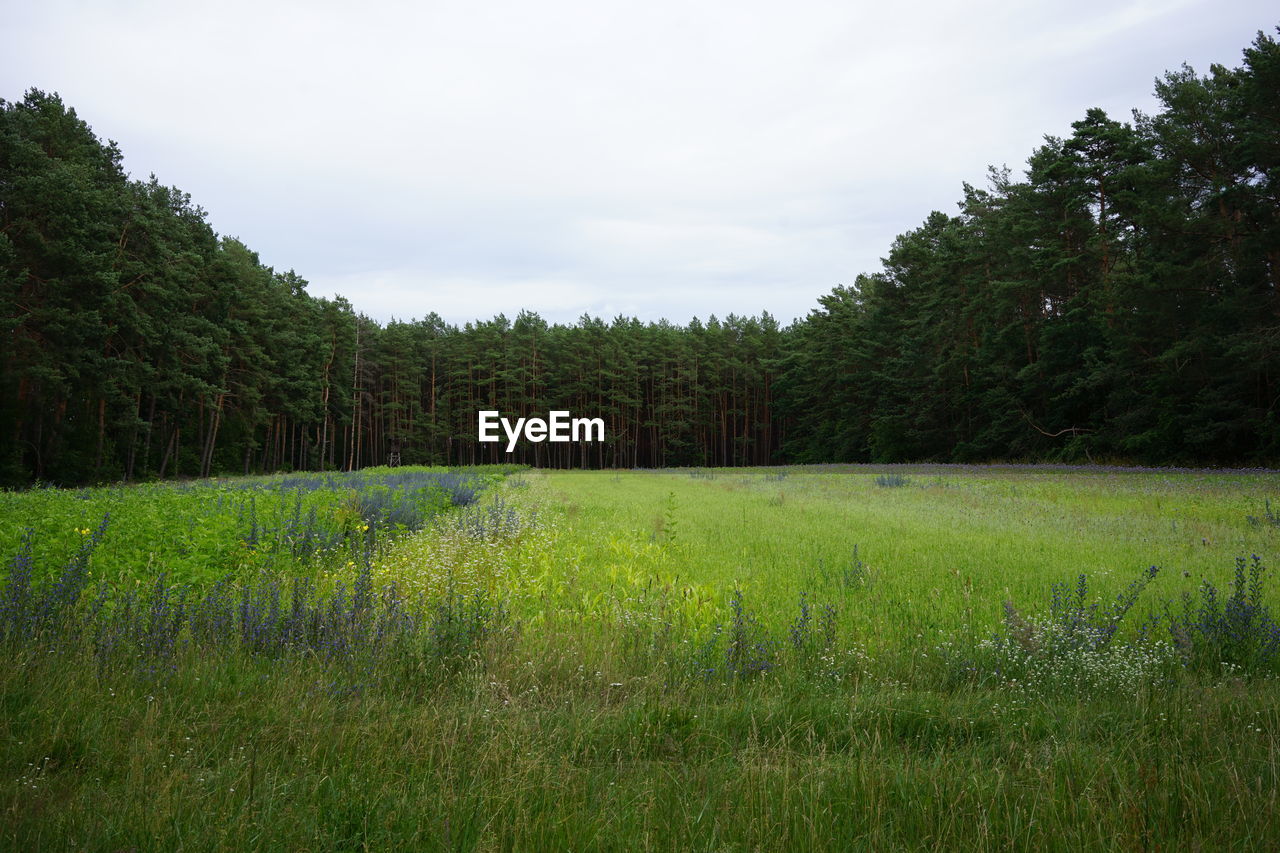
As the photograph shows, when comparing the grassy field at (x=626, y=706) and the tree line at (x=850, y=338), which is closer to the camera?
the grassy field at (x=626, y=706)

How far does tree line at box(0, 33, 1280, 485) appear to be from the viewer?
1049 inches

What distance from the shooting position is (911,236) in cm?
6141

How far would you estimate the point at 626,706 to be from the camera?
3848mm

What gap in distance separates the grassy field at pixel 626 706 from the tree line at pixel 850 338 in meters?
25.4

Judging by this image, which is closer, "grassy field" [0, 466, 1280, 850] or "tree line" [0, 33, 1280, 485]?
"grassy field" [0, 466, 1280, 850]

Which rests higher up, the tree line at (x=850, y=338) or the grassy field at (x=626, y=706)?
the tree line at (x=850, y=338)

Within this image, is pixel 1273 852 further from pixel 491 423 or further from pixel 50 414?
pixel 491 423

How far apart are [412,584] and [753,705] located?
169 inches

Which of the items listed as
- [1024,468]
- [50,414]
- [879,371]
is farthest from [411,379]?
[1024,468]

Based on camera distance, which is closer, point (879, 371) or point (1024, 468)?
point (1024, 468)

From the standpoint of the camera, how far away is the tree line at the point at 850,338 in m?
26.7

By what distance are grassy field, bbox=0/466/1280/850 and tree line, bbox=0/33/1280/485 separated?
999 inches

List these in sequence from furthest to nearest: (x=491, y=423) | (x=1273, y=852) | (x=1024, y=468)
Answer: (x=491, y=423) < (x=1024, y=468) < (x=1273, y=852)

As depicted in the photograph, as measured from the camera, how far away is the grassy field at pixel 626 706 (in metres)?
2.54
